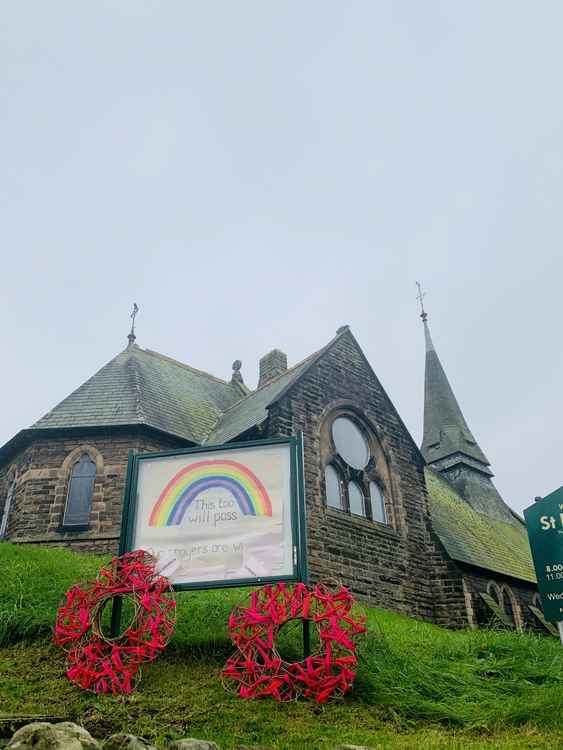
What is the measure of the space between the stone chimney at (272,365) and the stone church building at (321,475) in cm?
270

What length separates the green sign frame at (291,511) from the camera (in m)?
9.91

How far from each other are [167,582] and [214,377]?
1839 cm

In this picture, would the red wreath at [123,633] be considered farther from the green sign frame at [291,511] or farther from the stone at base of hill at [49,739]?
the stone at base of hill at [49,739]

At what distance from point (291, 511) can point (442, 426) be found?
1151 inches

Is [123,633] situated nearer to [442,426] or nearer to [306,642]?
[306,642]

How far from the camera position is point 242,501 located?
10.7 meters

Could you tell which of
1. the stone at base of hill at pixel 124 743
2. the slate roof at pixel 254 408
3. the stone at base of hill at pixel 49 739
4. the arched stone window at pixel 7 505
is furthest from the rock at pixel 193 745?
the arched stone window at pixel 7 505

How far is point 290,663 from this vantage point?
30.9ft

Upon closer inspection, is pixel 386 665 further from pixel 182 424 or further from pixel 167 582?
pixel 182 424

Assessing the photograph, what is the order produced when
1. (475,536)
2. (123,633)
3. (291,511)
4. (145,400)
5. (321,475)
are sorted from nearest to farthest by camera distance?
(123,633), (291,511), (321,475), (145,400), (475,536)

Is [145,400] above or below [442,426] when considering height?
below

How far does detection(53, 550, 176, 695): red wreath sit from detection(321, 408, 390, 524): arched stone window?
26.9 ft

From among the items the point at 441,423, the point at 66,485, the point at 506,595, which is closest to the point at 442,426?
the point at 441,423

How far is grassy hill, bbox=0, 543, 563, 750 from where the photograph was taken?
7.42 metres
